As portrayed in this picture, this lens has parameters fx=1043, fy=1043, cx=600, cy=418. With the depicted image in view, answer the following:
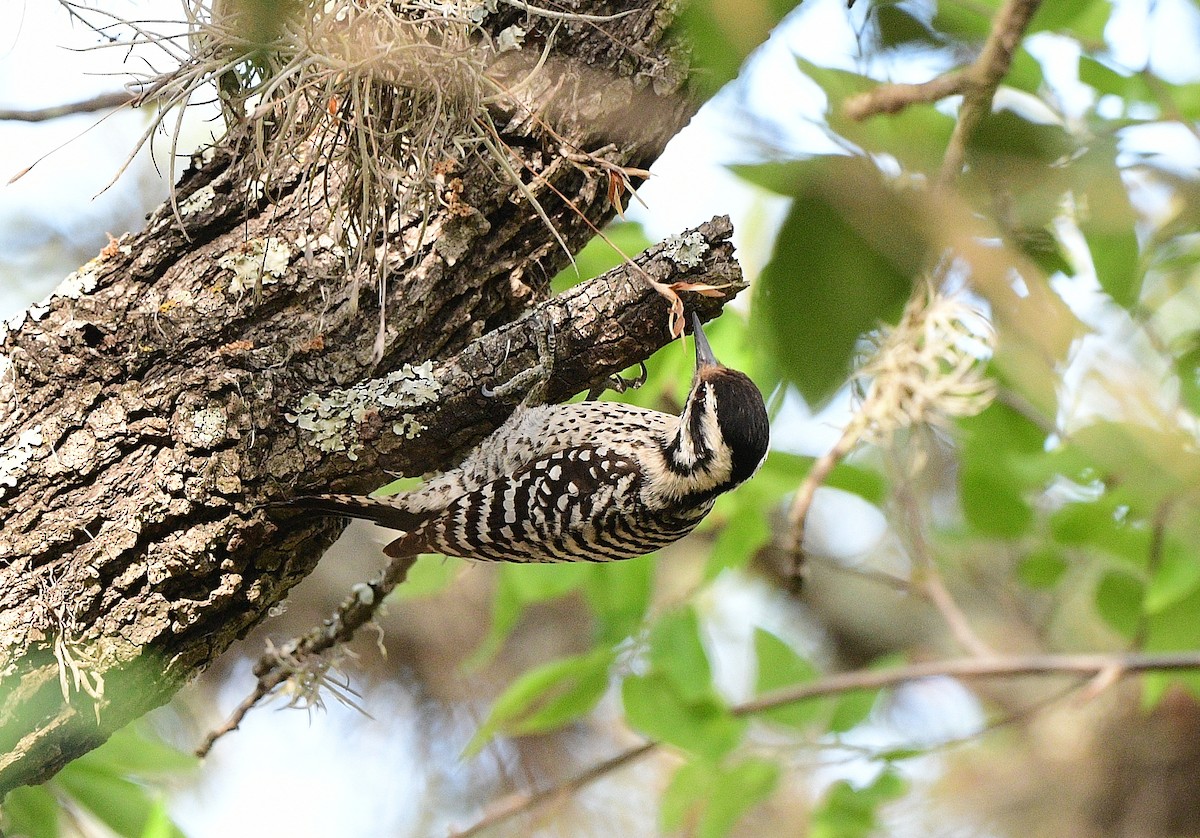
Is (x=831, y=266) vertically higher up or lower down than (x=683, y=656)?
higher up

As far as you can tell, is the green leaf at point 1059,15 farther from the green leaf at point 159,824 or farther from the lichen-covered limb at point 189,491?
the green leaf at point 159,824

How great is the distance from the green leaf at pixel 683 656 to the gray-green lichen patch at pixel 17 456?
1632mm

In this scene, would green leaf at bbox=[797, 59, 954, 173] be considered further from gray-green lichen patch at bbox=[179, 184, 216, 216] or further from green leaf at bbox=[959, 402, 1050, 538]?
green leaf at bbox=[959, 402, 1050, 538]

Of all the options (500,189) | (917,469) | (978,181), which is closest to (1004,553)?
(917,469)

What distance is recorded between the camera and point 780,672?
3.07 m

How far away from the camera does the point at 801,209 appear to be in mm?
735

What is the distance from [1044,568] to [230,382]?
2393 millimetres

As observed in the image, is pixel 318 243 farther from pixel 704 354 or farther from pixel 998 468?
pixel 998 468

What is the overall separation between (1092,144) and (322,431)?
1324mm

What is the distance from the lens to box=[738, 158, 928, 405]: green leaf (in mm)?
689

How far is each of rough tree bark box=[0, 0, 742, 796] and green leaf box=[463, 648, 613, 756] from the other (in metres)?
0.95

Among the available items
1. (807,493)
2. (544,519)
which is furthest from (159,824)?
(807,493)

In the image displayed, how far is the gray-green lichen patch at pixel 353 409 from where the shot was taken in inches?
71.2

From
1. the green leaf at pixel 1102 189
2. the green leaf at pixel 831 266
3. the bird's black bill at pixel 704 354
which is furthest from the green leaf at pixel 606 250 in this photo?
the green leaf at pixel 831 266
